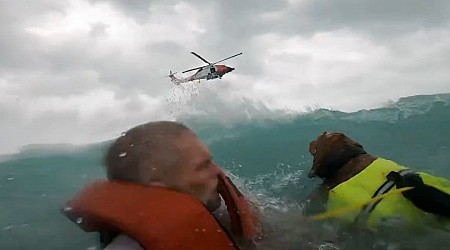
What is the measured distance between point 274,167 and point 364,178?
430 centimetres

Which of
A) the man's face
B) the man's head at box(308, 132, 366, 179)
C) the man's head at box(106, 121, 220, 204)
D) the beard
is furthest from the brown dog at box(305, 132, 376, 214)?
the man's head at box(106, 121, 220, 204)

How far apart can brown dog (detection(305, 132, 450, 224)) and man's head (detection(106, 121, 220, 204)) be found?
1.72 metres

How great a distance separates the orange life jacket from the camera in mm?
2342

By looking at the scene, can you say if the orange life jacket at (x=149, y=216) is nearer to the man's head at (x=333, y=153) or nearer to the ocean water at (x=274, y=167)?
the ocean water at (x=274, y=167)

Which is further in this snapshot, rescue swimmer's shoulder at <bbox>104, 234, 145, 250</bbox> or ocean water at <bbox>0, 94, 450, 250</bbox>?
ocean water at <bbox>0, 94, 450, 250</bbox>

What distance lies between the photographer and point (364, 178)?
13.9 feet

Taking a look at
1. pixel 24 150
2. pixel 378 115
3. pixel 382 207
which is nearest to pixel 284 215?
pixel 382 207

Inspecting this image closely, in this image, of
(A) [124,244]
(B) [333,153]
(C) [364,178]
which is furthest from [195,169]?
(B) [333,153]

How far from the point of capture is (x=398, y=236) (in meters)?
3.59

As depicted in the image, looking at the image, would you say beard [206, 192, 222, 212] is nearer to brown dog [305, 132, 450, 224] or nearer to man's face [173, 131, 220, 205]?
man's face [173, 131, 220, 205]

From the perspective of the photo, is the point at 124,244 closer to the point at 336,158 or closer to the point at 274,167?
the point at 336,158

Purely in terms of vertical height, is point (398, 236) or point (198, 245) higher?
point (198, 245)

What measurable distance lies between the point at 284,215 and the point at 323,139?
4.72 feet

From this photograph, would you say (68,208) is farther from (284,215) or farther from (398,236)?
(398,236)
